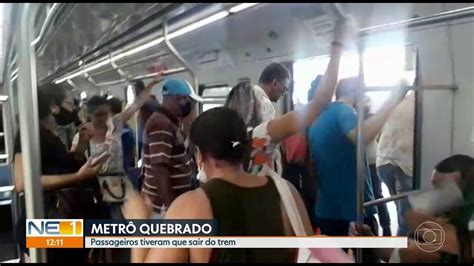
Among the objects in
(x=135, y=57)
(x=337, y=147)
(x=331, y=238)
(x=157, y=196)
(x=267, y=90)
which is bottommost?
(x=331, y=238)

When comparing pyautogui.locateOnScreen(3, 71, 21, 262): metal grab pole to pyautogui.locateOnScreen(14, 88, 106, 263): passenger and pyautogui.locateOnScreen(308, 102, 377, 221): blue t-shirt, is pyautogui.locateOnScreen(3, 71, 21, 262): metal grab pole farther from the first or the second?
pyautogui.locateOnScreen(308, 102, 377, 221): blue t-shirt

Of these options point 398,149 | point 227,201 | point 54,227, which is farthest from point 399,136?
point 54,227

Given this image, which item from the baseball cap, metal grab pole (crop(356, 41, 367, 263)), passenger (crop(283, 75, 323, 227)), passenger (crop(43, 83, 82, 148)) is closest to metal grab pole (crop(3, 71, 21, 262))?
passenger (crop(43, 83, 82, 148))

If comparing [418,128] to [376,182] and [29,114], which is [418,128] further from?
[29,114]

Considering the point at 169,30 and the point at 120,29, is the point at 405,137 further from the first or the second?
the point at 120,29

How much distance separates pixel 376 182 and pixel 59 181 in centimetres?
96

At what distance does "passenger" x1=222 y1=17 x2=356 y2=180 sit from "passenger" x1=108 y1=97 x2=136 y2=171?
1.00 feet

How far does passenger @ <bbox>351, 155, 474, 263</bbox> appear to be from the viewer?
3.68ft

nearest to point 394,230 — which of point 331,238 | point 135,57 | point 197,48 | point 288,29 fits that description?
point 331,238

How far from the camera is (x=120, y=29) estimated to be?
3.54ft

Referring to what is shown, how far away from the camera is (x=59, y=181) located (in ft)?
3.64

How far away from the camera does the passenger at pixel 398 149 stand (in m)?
1.08

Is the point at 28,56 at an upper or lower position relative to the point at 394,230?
upper

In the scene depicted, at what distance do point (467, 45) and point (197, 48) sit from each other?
798mm
